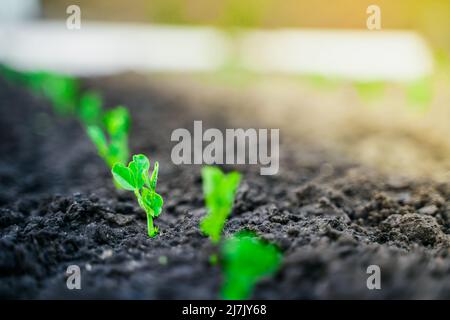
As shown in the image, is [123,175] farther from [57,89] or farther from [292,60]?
[292,60]

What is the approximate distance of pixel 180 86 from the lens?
5.18 metres

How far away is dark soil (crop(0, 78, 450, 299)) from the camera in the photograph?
1.32 meters

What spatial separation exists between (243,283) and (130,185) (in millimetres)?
670

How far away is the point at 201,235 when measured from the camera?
66.0 inches

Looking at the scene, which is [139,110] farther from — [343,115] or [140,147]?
[343,115]

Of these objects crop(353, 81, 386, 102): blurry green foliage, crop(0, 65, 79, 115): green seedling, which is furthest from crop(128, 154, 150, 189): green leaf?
crop(353, 81, 386, 102): blurry green foliage

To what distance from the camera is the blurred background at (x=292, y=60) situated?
3410 mm

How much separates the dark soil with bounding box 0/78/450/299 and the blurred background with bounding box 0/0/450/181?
51 centimetres

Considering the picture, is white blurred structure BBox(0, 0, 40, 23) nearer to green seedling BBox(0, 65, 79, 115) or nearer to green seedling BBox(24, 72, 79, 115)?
green seedling BBox(0, 65, 79, 115)

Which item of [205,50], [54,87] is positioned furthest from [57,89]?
[205,50]

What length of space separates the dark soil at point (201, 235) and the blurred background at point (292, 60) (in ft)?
1.67

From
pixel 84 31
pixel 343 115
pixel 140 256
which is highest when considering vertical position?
pixel 84 31

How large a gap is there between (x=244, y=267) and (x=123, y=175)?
685 millimetres
